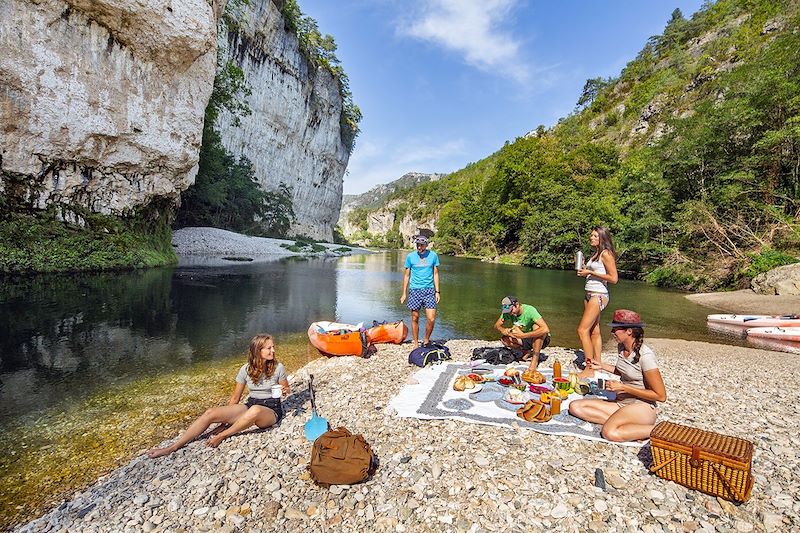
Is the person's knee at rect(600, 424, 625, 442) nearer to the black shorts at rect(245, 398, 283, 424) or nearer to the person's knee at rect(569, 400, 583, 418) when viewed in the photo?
the person's knee at rect(569, 400, 583, 418)

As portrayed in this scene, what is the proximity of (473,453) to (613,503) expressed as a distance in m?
1.21

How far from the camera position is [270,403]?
4645mm

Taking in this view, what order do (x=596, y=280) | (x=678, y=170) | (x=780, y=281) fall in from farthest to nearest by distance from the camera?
(x=678, y=170) → (x=780, y=281) → (x=596, y=280)

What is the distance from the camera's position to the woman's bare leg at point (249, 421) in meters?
4.22

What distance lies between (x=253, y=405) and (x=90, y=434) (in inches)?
82.3

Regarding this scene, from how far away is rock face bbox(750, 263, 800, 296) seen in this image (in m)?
15.7

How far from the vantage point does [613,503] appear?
3043 millimetres

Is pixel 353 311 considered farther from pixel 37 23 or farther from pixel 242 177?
pixel 242 177

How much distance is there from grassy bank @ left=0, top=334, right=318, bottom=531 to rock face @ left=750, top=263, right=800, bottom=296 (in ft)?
68.9

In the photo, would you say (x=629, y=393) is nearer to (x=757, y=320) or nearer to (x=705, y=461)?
(x=705, y=461)

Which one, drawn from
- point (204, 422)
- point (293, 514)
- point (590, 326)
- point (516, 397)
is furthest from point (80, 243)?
point (590, 326)

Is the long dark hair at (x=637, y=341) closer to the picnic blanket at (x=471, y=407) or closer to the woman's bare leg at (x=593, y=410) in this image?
the woman's bare leg at (x=593, y=410)

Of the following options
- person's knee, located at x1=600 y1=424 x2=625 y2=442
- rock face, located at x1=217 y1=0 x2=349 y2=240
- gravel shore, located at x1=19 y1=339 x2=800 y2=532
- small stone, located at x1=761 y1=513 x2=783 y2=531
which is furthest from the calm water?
rock face, located at x1=217 y1=0 x2=349 y2=240

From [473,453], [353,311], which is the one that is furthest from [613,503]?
[353,311]
